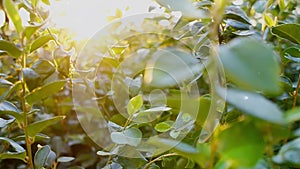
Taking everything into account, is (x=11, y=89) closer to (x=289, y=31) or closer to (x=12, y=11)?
(x=12, y=11)

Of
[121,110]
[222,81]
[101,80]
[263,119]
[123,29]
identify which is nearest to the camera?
[263,119]

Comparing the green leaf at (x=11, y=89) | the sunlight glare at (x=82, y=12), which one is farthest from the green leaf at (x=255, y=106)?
the sunlight glare at (x=82, y=12)

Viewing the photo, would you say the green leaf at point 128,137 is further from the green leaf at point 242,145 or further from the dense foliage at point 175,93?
the green leaf at point 242,145

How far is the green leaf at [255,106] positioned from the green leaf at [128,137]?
27 centimetres

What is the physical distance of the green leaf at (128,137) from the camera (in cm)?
55

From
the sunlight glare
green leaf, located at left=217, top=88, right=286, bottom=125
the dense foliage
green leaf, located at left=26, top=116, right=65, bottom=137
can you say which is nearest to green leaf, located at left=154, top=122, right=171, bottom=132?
the dense foliage

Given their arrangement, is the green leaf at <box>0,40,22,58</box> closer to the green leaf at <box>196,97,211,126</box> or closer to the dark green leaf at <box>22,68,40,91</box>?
the dark green leaf at <box>22,68,40,91</box>

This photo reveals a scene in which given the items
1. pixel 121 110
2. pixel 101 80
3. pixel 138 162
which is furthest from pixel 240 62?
pixel 101 80

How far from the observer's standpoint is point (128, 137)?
566mm

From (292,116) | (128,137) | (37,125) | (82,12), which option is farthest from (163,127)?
(82,12)

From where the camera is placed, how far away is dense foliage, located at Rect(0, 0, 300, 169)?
28 centimetres

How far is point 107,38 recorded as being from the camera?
0.94 meters

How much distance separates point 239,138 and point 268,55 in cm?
6

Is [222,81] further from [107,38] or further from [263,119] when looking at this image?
[107,38]
